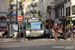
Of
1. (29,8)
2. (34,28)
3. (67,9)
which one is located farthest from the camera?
(29,8)

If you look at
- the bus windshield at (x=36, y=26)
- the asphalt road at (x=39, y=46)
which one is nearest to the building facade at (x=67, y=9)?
the bus windshield at (x=36, y=26)

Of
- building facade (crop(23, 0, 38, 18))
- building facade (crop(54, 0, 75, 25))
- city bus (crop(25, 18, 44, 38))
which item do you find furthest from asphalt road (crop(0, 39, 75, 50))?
building facade (crop(23, 0, 38, 18))

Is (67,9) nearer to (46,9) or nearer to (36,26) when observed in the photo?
(36,26)

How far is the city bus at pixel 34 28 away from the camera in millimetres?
29188

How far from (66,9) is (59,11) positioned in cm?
649

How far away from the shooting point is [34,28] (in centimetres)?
2973

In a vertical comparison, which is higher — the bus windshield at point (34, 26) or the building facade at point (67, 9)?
the building facade at point (67, 9)

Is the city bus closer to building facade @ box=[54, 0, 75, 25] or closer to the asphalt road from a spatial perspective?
the asphalt road

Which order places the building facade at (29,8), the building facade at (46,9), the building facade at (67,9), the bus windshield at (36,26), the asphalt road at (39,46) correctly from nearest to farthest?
the asphalt road at (39,46) < the bus windshield at (36,26) < the building facade at (67,9) < the building facade at (46,9) < the building facade at (29,8)

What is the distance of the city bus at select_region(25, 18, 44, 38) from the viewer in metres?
29.2

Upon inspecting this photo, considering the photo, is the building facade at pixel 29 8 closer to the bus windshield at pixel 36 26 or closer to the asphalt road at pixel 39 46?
the bus windshield at pixel 36 26

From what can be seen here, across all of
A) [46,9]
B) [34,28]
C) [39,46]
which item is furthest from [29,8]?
[39,46]

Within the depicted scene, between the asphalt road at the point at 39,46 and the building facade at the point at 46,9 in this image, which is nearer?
the asphalt road at the point at 39,46

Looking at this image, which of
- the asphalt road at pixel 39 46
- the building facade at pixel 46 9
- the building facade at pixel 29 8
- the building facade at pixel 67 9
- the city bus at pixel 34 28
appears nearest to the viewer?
the asphalt road at pixel 39 46
